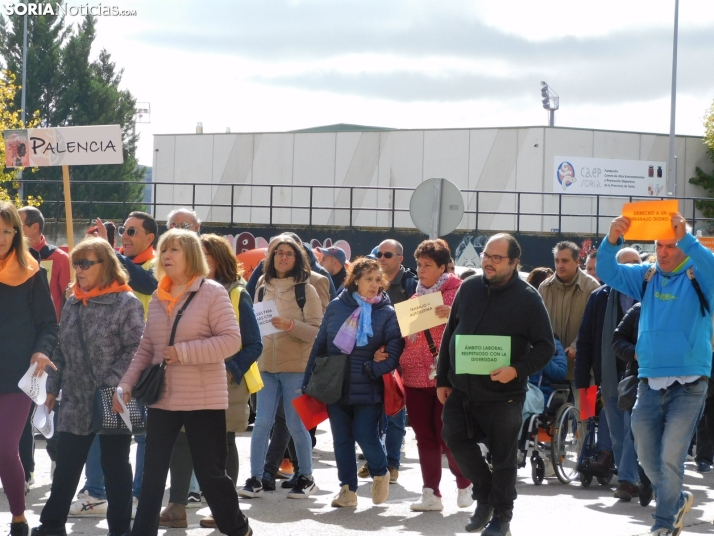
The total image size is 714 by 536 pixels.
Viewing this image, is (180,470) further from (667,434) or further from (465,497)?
(667,434)

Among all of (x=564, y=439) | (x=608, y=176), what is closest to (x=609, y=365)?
(x=564, y=439)

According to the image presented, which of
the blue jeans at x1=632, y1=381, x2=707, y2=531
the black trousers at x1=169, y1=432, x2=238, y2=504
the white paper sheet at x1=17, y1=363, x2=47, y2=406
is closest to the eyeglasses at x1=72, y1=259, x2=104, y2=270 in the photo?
the white paper sheet at x1=17, y1=363, x2=47, y2=406

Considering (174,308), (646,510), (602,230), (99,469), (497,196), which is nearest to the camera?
(174,308)

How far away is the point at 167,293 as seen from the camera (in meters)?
6.44

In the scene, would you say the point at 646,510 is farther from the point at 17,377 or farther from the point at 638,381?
the point at 17,377

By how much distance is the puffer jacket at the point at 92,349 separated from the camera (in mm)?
6477

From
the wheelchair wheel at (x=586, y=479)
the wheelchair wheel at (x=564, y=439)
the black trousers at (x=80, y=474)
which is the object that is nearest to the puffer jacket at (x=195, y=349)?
the black trousers at (x=80, y=474)

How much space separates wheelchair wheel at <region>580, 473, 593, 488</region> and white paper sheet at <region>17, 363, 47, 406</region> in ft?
15.8

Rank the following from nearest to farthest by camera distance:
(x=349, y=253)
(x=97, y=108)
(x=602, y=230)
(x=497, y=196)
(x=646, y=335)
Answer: (x=646, y=335), (x=349, y=253), (x=602, y=230), (x=497, y=196), (x=97, y=108)

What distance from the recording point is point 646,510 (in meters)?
8.49

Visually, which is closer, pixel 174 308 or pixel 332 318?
pixel 174 308

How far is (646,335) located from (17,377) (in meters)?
3.72

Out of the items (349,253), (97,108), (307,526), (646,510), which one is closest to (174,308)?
(307,526)

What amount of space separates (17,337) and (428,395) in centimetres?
286
